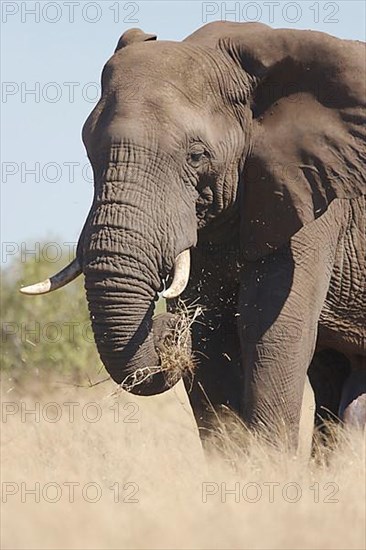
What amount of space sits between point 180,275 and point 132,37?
4.81ft

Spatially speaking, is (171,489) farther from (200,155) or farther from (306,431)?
(306,431)

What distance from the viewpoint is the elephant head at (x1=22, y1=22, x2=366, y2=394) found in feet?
27.0

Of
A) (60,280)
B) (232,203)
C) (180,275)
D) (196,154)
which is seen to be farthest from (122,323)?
(232,203)

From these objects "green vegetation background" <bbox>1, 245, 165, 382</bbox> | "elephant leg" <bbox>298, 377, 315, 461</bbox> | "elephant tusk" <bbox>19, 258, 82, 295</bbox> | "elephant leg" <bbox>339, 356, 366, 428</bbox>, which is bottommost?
"green vegetation background" <bbox>1, 245, 165, 382</bbox>

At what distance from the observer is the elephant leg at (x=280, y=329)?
9.17m

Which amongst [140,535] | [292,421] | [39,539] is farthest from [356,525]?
[292,421]

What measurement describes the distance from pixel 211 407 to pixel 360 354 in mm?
1345

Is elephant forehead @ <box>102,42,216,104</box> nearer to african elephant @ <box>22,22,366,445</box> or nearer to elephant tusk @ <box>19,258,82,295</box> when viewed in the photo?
african elephant @ <box>22,22,366,445</box>

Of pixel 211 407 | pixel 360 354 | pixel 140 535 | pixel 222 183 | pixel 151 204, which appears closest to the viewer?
pixel 140 535

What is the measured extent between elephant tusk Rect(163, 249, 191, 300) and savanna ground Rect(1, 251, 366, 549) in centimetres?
73

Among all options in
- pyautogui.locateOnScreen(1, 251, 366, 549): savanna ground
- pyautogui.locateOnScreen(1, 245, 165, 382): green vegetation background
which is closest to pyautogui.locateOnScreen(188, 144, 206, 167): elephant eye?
pyautogui.locateOnScreen(1, 251, 366, 549): savanna ground

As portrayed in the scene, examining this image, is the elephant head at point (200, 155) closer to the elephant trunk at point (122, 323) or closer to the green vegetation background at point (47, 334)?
the elephant trunk at point (122, 323)

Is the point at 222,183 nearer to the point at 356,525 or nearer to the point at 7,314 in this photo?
the point at 356,525

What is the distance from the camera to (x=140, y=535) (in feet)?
24.0
